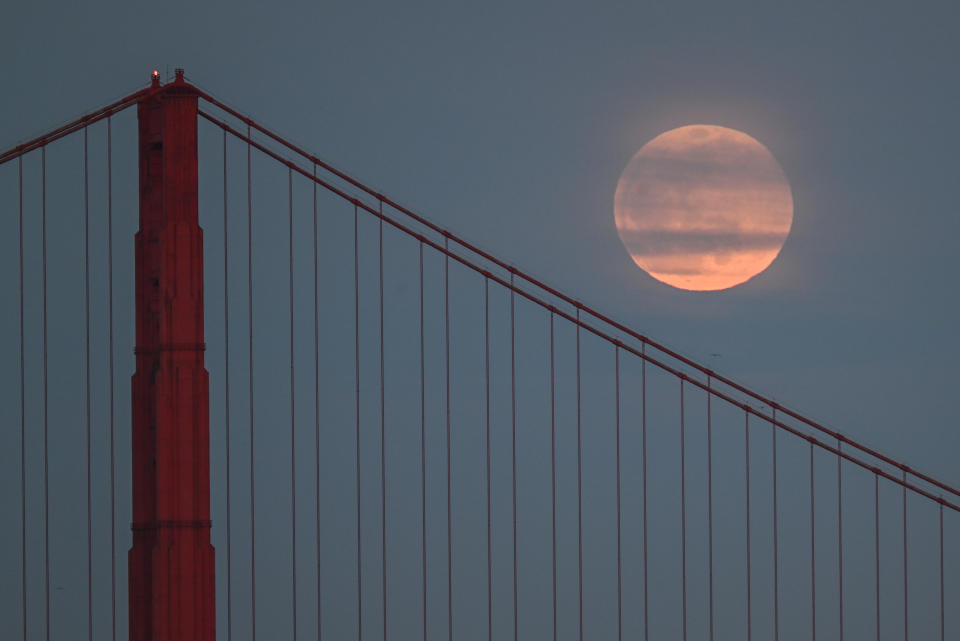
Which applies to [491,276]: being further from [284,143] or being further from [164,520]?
[164,520]

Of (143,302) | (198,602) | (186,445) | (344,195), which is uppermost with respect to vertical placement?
(344,195)

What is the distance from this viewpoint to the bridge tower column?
22203mm

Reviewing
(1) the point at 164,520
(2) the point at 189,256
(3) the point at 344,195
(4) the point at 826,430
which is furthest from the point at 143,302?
(4) the point at 826,430

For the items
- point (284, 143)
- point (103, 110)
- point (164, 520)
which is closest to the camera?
point (164, 520)

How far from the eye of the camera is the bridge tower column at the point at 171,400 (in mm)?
22203

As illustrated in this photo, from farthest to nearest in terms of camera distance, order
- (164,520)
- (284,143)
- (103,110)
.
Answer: (284,143) < (103,110) < (164,520)

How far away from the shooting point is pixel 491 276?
89.0 ft

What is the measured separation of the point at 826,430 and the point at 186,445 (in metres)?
9.64

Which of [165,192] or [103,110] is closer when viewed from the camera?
[165,192]

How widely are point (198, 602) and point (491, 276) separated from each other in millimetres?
Answer: 7079

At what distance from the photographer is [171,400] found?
72.9 feet

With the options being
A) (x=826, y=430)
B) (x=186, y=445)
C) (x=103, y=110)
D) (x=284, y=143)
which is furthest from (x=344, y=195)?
(x=826, y=430)

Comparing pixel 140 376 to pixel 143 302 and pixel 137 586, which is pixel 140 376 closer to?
pixel 143 302

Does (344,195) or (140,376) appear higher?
(344,195)
